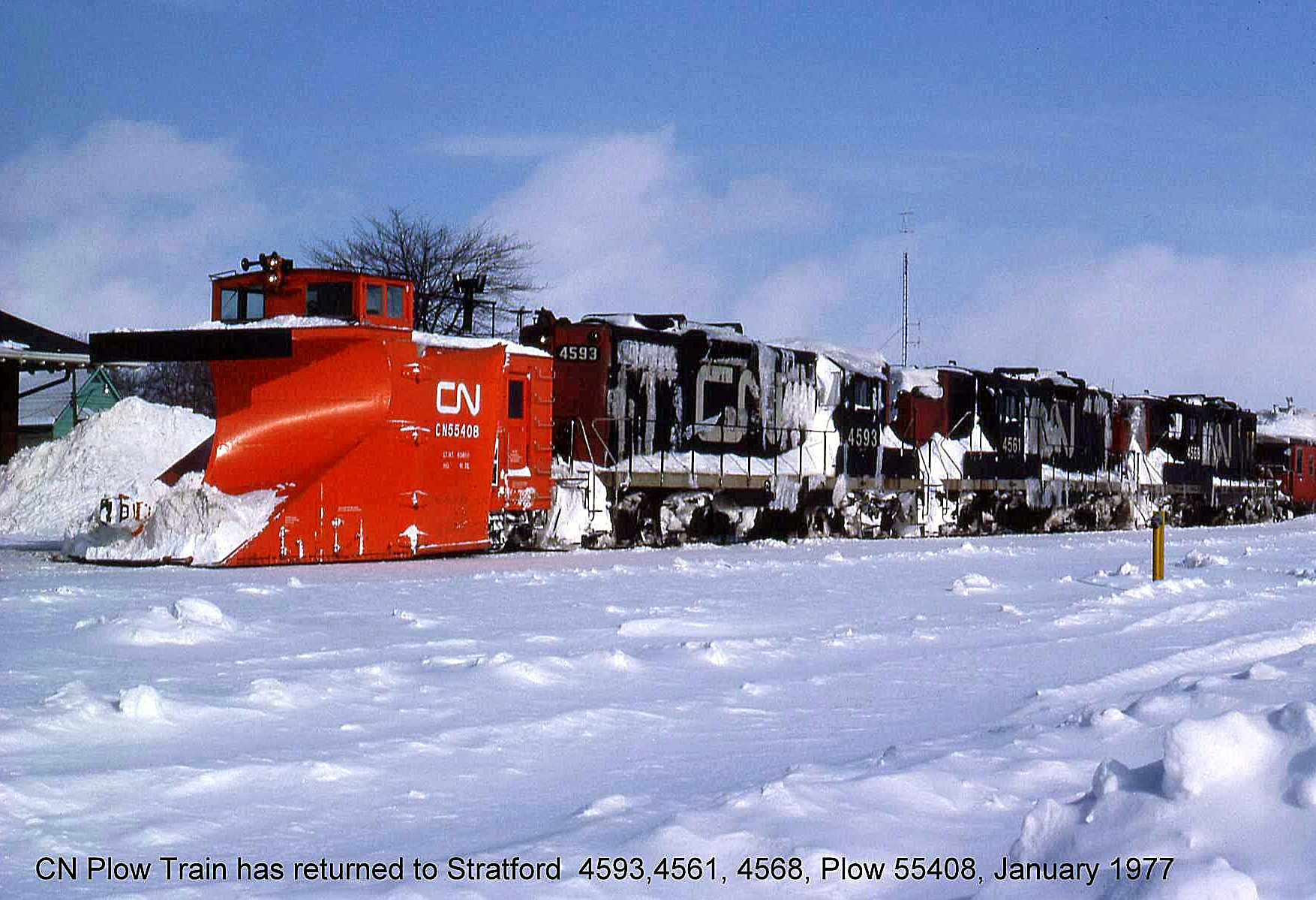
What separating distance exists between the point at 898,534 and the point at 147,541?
1589 cm

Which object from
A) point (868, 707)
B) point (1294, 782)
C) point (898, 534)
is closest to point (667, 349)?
point (898, 534)

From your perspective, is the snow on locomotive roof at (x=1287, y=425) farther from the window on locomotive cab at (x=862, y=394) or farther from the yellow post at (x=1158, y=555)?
the yellow post at (x=1158, y=555)

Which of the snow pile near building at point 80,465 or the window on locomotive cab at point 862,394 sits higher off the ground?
the window on locomotive cab at point 862,394

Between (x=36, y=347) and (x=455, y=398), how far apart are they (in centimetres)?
1891

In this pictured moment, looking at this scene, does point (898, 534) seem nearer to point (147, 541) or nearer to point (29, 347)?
point (147, 541)

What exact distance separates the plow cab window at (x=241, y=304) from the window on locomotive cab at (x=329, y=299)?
2.23 feet

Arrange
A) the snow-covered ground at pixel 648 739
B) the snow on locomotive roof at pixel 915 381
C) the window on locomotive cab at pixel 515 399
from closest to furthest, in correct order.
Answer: the snow-covered ground at pixel 648 739
the window on locomotive cab at pixel 515 399
the snow on locomotive roof at pixel 915 381

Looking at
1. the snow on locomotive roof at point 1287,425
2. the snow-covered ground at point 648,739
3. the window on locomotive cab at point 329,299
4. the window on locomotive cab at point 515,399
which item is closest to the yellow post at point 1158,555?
the snow-covered ground at point 648,739

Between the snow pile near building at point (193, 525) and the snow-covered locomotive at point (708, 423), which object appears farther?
the snow-covered locomotive at point (708, 423)

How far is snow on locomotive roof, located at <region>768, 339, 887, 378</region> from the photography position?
2356 cm

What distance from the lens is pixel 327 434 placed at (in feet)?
46.3

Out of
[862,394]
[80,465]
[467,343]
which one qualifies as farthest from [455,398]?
[80,465]

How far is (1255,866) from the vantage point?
371 cm

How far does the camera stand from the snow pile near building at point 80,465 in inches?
936
